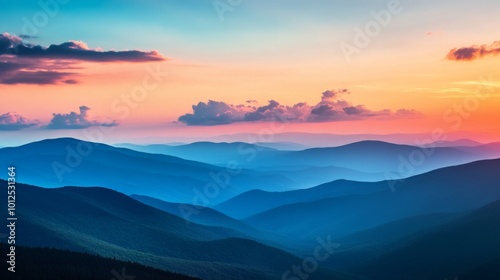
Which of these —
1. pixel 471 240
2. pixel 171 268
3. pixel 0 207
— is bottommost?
pixel 171 268

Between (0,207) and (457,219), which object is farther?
(457,219)

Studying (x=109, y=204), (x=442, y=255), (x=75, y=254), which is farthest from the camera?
(x=109, y=204)

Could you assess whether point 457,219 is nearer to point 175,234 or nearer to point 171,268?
point 175,234

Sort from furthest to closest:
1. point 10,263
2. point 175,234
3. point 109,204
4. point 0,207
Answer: point 109,204
point 175,234
point 0,207
point 10,263

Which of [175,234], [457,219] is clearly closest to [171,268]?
[175,234]

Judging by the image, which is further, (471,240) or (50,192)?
(50,192)

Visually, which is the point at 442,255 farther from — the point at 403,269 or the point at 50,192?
the point at 50,192

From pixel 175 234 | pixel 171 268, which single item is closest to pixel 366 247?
Answer: pixel 175 234

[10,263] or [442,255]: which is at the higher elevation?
[442,255]

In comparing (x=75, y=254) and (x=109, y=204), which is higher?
(x=109, y=204)
